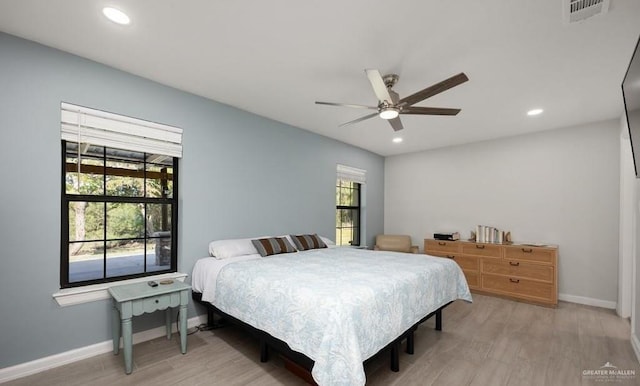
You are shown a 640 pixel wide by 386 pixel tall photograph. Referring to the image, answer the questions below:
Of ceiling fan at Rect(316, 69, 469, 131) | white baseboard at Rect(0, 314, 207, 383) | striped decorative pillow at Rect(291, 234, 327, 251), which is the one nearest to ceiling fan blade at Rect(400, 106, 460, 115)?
ceiling fan at Rect(316, 69, 469, 131)

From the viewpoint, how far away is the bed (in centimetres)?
162

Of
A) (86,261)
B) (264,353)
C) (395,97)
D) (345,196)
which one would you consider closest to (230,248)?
(264,353)

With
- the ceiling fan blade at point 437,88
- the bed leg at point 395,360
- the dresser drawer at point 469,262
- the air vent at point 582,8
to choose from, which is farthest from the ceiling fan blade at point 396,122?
the dresser drawer at point 469,262

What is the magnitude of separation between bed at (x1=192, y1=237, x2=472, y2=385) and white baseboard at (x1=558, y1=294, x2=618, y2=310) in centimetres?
223

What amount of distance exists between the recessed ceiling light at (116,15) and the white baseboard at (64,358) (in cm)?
264

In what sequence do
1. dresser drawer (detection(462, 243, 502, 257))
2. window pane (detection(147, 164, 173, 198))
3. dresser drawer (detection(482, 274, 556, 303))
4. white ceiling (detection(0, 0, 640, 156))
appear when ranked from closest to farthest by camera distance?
white ceiling (detection(0, 0, 640, 156)) → window pane (detection(147, 164, 173, 198)) → dresser drawer (detection(482, 274, 556, 303)) → dresser drawer (detection(462, 243, 502, 257))

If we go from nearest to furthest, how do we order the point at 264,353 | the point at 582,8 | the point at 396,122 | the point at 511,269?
1. the point at 582,8
2. the point at 264,353
3. the point at 396,122
4. the point at 511,269

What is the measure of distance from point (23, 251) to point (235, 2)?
8.04 ft

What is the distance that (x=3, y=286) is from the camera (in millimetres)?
2047

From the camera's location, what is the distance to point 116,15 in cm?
187

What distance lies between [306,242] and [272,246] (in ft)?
1.94

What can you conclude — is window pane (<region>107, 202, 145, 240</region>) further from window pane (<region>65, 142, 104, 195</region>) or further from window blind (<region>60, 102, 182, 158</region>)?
window blind (<region>60, 102, 182, 158</region>)

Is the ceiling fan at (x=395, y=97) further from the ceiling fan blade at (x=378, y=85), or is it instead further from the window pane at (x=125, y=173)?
the window pane at (x=125, y=173)

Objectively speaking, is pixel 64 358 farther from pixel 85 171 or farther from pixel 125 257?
pixel 85 171
